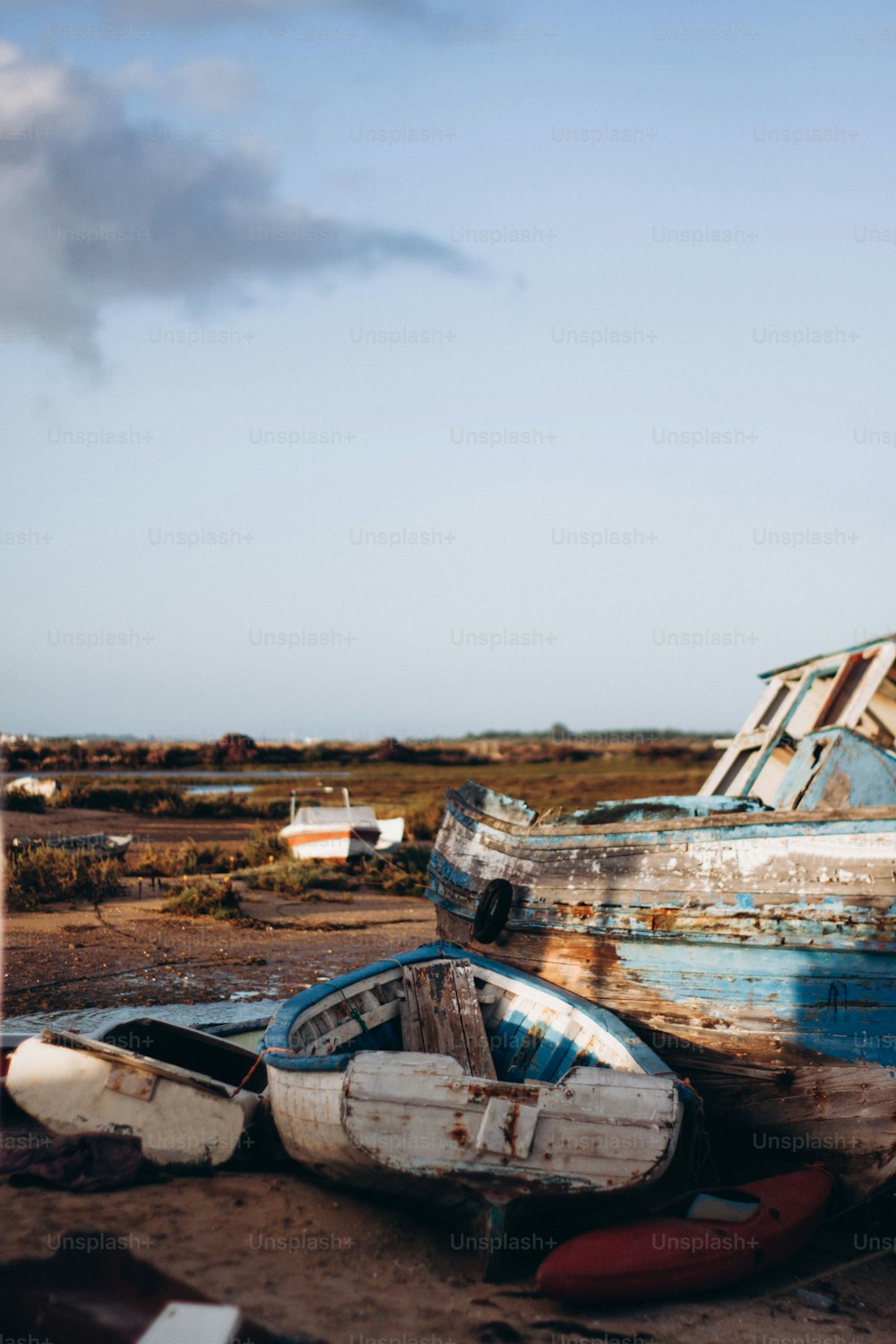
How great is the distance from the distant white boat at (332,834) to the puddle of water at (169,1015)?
357 inches

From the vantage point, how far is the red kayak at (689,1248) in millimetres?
4828

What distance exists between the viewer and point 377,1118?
523 centimetres

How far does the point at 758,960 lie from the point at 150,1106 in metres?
3.68

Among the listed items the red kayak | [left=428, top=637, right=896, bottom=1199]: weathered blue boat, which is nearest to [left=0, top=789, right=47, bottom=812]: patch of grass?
[left=428, top=637, right=896, bottom=1199]: weathered blue boat

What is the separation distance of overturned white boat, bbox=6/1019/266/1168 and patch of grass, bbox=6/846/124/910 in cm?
853

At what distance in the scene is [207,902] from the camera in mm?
14180

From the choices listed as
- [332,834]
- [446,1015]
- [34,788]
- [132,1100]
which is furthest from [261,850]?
[132,1100]

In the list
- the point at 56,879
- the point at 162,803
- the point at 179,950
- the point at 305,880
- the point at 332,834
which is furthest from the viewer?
the point at 162,803

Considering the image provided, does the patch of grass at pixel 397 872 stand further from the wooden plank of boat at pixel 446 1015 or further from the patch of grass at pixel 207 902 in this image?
the wooden plank of boat at pixel 446 1015

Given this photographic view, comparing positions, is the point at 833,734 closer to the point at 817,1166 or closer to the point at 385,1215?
the point at 817,1166

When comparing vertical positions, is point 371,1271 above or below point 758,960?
below

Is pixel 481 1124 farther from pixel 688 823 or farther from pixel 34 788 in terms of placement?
pixel 34 788

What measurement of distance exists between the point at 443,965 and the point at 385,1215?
244 cm

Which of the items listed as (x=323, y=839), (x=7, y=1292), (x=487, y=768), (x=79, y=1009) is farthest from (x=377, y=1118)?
(x=487, y=768)
